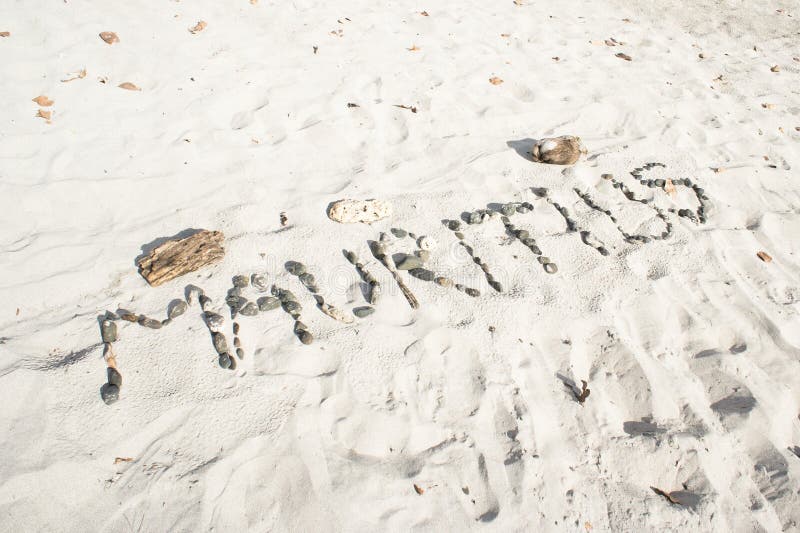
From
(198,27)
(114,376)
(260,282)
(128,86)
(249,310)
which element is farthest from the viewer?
(198,27)

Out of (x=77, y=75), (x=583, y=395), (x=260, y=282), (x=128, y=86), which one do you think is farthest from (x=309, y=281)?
(x=77, y=75)

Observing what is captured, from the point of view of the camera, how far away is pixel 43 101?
340 centimetres

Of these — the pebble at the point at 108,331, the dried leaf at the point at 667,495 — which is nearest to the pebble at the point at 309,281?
the pebble at the point at 108,331

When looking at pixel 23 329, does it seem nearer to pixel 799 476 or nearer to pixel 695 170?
pixel 799 476

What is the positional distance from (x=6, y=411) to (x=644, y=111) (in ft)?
15.2

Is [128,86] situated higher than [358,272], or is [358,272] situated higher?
[128,86]

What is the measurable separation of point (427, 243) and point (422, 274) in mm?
236

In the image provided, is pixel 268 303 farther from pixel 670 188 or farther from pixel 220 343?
pixel 670 188

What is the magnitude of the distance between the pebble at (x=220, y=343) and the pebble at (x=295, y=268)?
513 millimetres

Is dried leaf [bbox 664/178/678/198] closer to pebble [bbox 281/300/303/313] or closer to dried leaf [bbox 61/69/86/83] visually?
pebble [bbox 281/300/303/313]

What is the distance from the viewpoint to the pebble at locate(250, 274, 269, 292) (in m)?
2.42

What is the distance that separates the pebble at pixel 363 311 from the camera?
233cm

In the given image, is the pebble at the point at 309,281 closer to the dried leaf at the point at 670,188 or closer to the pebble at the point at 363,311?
the pebble at the point at 363,311

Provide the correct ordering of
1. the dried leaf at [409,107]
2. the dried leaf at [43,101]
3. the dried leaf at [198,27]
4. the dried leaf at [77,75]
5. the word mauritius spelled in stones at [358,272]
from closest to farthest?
the word mauritius spelled in stones at [358,272] → the dried leaf at [43,101] → the dried leaf at [77,75] → the dried leaf at [409,107] → the dried leaf at [198,27]
